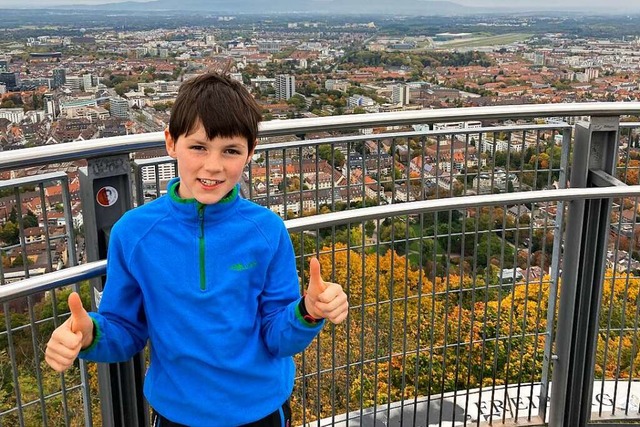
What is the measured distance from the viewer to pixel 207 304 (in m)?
1.51

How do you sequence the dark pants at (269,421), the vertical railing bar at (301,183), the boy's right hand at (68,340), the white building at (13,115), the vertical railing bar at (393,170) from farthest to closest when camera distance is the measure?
the white building at (13,115) < the vertical railing bar at (393,170) < the vertical railing bar at (301,183) < the dark pants at (269,421) < the boy's right hand at (68,340)

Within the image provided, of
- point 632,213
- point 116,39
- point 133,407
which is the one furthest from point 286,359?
point 116,39

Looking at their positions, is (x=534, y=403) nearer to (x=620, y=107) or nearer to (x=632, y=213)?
(x=632, y=213)

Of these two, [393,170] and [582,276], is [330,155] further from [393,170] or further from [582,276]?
[582,276]

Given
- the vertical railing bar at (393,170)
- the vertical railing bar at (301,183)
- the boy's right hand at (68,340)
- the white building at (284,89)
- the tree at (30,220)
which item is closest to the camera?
the boy's right hand at (68,340)

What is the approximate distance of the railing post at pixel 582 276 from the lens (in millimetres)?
2744

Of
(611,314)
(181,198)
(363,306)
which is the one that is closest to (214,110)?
(181,198)

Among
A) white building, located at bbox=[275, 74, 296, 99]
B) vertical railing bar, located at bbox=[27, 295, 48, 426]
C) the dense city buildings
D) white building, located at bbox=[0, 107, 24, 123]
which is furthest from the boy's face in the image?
white building, located at bbox=[0, 107, 24, 123]

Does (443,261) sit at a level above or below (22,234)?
below

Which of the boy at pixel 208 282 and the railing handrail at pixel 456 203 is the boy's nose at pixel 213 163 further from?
the railing handrail at pixel 456 203

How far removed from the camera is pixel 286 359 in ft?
5.55

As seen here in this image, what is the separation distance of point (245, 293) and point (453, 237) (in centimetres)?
159

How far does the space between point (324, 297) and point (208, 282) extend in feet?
0.92

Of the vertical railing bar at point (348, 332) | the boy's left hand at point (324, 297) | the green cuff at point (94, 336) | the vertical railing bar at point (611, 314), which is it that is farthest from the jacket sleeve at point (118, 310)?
the vertical railing bar at point (611, 314)
